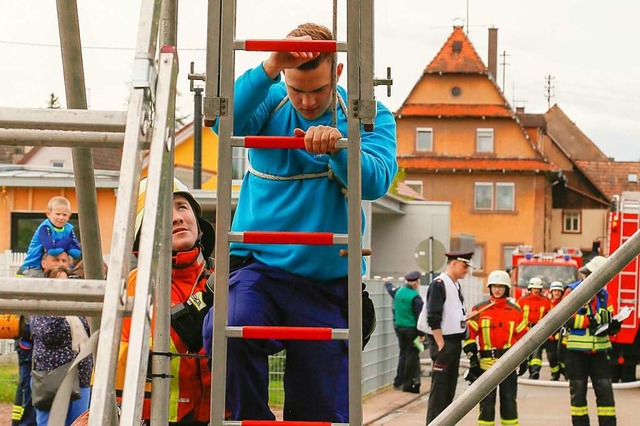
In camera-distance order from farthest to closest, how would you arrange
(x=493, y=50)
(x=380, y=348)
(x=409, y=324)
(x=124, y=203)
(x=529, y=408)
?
(x=493, y=50)
(x=409, y=324)
(x=380, y=348)
(x=529, y=408)
(x=124, y=203)

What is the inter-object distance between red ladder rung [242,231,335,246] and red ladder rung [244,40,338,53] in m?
0.54

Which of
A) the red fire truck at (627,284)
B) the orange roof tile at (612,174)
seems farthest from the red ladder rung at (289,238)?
the orange roof tile at (612,174)

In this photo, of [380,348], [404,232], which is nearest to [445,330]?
[380,348]

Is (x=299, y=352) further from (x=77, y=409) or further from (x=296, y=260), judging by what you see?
(x=77, y=409)

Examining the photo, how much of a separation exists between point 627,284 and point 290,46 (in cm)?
1800

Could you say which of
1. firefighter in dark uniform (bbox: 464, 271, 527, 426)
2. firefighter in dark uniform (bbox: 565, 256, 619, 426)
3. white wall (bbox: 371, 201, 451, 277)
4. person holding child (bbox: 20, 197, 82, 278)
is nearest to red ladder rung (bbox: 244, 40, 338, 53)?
person holding child (bbox: 20, 197, 82, 278)

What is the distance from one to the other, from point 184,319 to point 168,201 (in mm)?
1466

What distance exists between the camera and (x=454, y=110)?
6381cm

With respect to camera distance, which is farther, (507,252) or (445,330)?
(507,252)

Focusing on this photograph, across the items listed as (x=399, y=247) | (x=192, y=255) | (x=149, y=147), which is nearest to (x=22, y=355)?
(x=192, y=255)

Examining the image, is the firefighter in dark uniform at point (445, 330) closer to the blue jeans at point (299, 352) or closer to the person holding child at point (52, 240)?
the person holding child at point (52, 240)

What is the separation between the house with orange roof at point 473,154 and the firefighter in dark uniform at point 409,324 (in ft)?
145

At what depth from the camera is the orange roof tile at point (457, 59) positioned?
64.0 metres

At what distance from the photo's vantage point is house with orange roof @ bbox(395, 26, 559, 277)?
64000 millimetres
